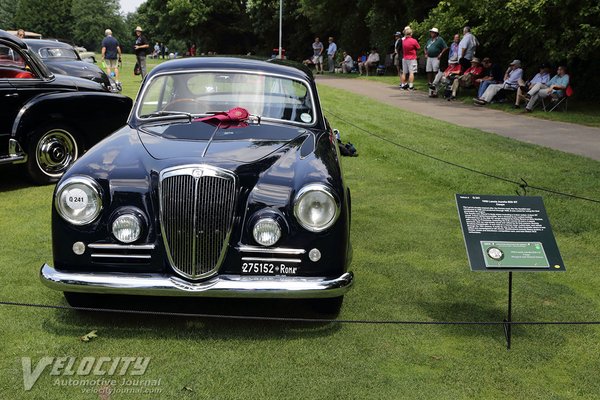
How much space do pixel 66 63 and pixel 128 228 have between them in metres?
13.8

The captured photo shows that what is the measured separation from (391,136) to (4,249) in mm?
7598

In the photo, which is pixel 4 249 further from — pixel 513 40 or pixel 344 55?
pixel 344 55

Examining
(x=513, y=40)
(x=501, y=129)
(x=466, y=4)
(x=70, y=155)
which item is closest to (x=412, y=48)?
(x=466, y=4)

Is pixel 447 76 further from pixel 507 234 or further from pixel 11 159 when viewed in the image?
pixel 507 234

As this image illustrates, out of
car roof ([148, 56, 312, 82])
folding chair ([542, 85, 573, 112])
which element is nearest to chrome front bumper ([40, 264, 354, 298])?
car roof ([148, 56, 312, 82])

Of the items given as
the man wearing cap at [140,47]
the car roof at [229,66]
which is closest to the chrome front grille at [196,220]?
→ the car roof at [229,66]

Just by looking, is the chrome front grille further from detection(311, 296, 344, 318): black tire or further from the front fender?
the front fender

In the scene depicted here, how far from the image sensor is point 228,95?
5.56 m

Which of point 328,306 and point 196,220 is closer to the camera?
point 196,220

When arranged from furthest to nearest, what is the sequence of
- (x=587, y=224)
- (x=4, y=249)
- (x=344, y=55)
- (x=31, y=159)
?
1. (x=344, y=55)
2. (x=31, y=159)
3. (x=587, y=224)
4. (x=4, y=249)

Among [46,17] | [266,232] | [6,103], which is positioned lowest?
[266,232]

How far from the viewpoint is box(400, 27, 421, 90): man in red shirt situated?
19.7 m

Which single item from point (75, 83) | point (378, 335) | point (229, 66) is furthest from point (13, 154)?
point (378, 335)

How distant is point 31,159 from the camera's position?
303 inches
